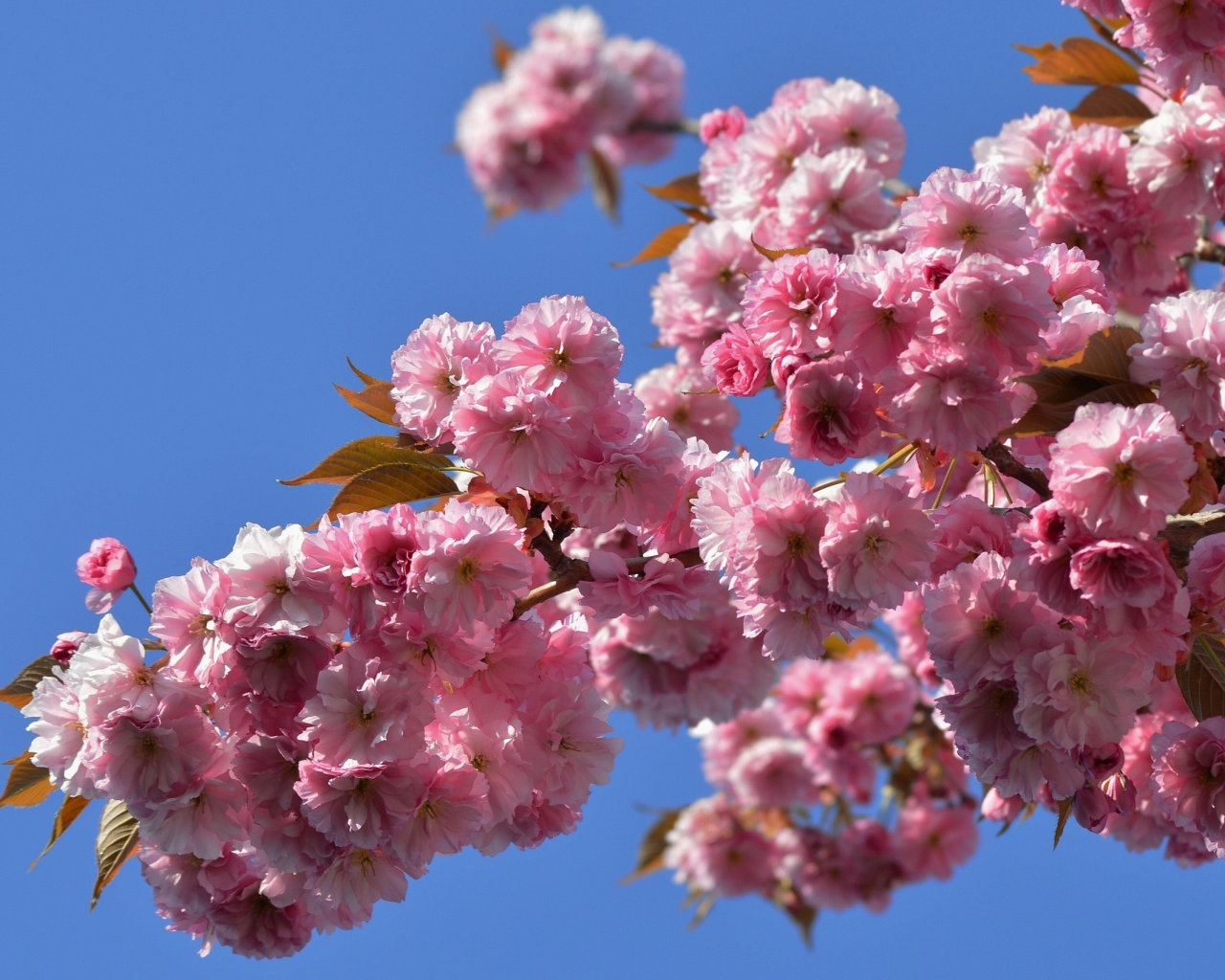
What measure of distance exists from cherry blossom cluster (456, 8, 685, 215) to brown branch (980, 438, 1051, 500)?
616 cm

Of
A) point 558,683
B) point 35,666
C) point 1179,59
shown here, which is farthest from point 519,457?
point 1179,59

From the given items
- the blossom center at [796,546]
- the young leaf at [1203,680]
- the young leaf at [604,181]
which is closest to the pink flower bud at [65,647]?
the blossom center at [796,546]

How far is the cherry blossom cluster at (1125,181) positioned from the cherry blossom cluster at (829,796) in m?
2.31

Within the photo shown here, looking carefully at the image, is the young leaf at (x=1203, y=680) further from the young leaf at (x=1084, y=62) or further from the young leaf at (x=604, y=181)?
the young leaf at (x=604, y=181)

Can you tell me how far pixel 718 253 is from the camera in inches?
134

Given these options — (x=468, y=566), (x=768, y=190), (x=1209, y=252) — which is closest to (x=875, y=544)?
(x=468, y=566)

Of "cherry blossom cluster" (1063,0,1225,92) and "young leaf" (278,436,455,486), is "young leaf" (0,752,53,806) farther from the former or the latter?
"cherry blossom cluster" (1063,0,1225,92)

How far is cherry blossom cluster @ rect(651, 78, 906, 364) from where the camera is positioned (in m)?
3.30

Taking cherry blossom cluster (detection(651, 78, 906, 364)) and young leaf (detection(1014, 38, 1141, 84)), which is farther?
young leaf (detection(1014, 38, 1141, 84))

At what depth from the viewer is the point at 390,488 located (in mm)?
2223

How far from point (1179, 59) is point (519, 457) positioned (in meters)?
1.86

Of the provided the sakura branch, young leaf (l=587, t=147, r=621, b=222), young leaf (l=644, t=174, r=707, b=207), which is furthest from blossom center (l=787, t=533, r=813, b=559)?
young leaf (l=587, t=147, r=621, b=222)

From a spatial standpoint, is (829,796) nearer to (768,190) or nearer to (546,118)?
(768,190)

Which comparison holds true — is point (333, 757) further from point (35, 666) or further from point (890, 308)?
point (890, 308)
